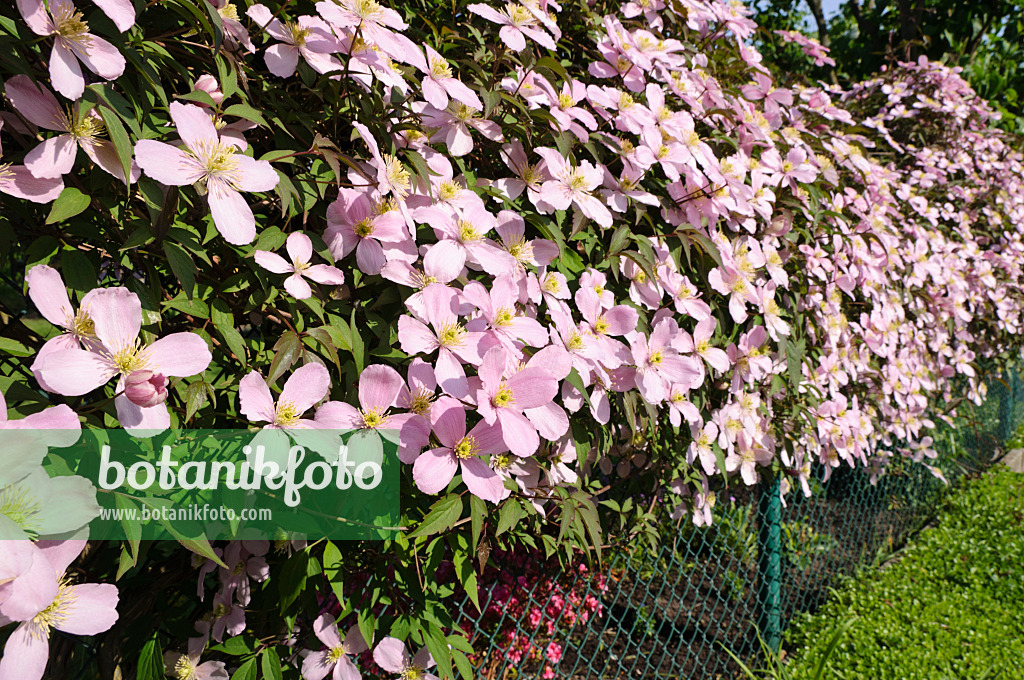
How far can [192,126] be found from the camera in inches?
29.7

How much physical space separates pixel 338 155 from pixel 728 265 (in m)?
0.92

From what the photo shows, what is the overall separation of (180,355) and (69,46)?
355 millimetres

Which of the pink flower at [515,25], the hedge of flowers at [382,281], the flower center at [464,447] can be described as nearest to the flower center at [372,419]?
the hedge of flowers at [382,281]

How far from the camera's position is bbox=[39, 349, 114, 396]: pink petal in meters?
0.65

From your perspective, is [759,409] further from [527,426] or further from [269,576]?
[269,576]

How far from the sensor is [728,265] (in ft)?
4.67

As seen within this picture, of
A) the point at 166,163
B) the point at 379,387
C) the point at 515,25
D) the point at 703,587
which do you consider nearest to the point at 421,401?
the point at 379,387

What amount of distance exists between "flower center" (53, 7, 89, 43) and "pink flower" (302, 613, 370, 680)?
0.91 m

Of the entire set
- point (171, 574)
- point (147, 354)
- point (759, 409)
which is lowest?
point (171, 574)

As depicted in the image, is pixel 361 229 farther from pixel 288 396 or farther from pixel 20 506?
pixel 20 506

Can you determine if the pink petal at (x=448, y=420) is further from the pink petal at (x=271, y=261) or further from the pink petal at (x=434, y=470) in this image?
the pink petal at (x=271, y=261)

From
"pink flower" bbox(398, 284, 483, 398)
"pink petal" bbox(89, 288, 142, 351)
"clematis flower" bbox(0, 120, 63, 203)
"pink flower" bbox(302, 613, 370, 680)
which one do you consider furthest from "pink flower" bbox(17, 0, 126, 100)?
"pink flower" bbox(302, 613, 370, 680)

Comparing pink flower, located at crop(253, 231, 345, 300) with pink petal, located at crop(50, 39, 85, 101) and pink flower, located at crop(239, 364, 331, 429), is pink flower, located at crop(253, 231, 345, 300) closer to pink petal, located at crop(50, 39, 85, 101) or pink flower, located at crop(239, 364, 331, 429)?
pink flower, located at crop(239, 364, 331, 429)

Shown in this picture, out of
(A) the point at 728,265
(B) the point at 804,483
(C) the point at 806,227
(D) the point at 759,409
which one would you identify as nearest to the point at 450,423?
(A) the point at 728,265
